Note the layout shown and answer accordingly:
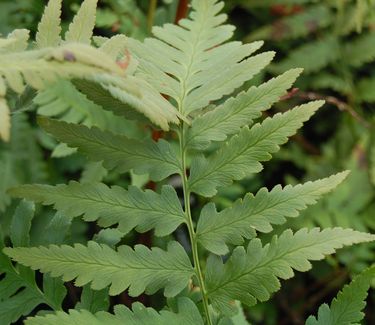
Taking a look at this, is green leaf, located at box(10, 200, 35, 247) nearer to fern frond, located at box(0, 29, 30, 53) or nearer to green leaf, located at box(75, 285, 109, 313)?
green leaf, located at box(75, 285, 109, 313)

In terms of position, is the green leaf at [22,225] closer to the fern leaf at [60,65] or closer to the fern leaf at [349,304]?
the fern leaf at [60,65]

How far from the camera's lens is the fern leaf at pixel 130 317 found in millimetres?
837

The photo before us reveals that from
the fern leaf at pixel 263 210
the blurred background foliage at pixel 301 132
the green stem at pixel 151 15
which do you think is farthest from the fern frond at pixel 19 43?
the green stem at pixel 151 15

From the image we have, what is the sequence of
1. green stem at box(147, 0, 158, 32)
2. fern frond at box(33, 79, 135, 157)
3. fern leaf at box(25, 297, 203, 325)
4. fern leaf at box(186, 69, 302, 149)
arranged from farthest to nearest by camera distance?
green stem at box(147, 0, 158, 32) → fern frond at box(33, 79, 135, 157) → fern leaf at box(186, 69, 302, 149) → fern leaf at box(25, 297, 203, 325)

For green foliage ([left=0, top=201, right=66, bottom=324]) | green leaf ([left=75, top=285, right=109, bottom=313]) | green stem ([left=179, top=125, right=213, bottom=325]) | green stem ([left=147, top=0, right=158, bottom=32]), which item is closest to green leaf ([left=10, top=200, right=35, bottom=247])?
green foliage ([left=0, top=201, right=66, bottom=324])

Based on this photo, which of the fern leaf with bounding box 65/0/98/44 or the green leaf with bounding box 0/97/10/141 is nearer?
the green leaf with bounding box 0/97/10/141

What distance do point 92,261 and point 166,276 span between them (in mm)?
106

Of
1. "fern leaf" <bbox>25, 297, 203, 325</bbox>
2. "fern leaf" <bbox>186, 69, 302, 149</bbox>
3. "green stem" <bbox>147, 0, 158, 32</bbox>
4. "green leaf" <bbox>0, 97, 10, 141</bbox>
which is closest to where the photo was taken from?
"green leaf" <bbox>0, 97, 10, 141</bbox>

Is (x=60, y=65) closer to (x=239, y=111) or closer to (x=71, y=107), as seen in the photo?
(x=239, y=111)

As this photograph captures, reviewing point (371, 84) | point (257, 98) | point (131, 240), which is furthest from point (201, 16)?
point (371, 84)

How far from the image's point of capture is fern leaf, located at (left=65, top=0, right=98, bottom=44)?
2.93 feet

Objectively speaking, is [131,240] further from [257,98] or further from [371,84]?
[371,84]

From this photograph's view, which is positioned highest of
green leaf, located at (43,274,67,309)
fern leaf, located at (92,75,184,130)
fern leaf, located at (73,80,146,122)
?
fern leaf, located at (92,75,184,130)

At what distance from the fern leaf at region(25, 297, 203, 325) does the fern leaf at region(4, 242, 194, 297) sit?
0.02 meters
